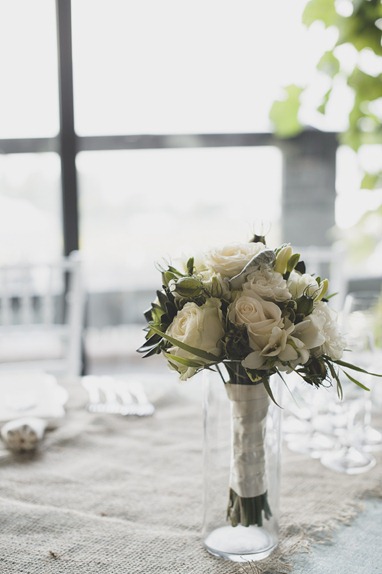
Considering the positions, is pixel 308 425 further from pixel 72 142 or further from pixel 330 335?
pixel 72 142

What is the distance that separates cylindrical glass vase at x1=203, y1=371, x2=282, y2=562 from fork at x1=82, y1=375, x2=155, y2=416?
0.52 metres

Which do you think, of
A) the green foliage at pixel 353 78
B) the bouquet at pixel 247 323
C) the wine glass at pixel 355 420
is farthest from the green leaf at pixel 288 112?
the bouquet at pixel 247 323

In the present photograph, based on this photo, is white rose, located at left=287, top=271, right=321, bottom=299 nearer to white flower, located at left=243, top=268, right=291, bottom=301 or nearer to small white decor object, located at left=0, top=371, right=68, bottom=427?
white flower, located at left=243, top=268, right=291, bottom=301

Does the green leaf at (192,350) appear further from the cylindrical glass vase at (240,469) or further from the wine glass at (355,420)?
the wine glass at (355,420)

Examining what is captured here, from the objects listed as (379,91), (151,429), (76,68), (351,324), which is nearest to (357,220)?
(379,91)

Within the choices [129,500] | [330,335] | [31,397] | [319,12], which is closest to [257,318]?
[330,335]

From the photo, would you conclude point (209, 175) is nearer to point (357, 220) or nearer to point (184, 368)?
point (357, 220)

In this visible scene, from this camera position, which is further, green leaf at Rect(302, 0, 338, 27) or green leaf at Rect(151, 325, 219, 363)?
green leaf at Rect(302, 0, 338, 27)

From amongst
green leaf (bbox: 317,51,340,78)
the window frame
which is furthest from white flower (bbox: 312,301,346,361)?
the window frame

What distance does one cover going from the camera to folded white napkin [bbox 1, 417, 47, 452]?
1329 mm

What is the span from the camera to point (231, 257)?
932 millimetres

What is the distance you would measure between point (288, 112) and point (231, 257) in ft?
7.45

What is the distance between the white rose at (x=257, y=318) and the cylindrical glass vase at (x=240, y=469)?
0.33 feet

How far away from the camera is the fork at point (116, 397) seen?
1541 millimetres
